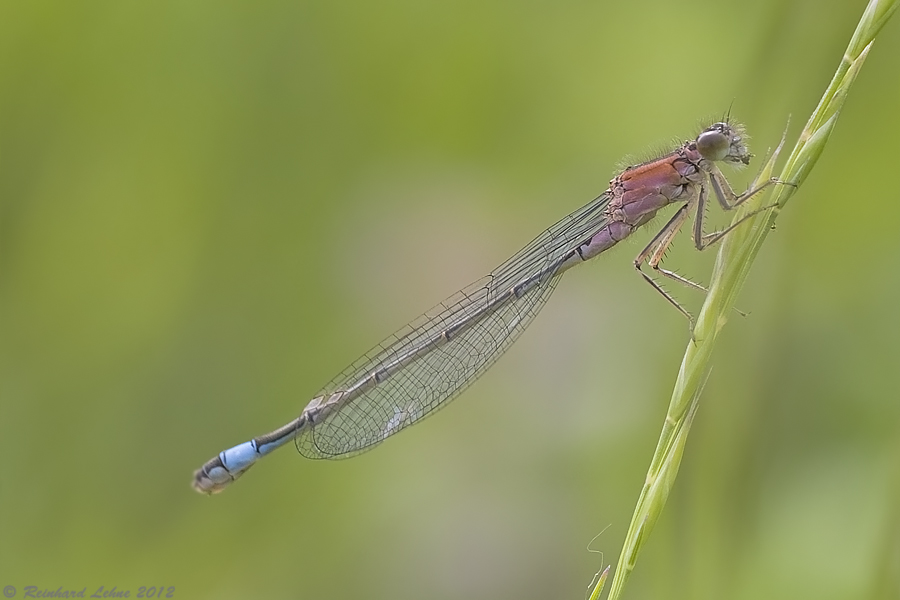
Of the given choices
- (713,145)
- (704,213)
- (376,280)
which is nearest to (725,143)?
(713,145)

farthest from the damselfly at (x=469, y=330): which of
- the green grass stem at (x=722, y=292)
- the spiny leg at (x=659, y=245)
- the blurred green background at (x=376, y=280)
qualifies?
the green grass stem at (x=722, y=292)

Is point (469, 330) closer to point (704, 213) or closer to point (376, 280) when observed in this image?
point (376, 280)

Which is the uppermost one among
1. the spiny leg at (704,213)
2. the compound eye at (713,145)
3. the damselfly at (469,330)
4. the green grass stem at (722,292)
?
the damselfly at (469,330)

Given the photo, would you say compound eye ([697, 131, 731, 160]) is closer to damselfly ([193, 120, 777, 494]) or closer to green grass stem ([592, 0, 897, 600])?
damselfly ([193, 120, 777, 494])

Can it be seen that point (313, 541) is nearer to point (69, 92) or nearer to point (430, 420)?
point (430, 420)

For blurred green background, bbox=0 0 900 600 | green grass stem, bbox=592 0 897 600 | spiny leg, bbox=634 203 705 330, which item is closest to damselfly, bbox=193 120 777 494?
spiny leg, bbox=634 203 705 330

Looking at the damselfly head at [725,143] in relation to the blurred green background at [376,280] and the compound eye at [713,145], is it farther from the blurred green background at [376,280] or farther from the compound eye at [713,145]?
the blurred green background at [376,280]
